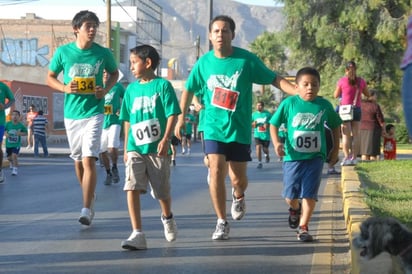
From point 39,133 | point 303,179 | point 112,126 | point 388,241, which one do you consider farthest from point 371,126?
point 388,241

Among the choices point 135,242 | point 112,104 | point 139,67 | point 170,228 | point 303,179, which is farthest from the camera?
point 112,104

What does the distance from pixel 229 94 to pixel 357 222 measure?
69.3 inches

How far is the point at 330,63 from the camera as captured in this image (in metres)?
40.8

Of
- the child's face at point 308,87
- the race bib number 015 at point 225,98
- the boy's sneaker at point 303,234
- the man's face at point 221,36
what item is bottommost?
the boy's sneaker at point 303,234

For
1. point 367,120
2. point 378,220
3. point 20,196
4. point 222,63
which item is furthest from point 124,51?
point 378,220

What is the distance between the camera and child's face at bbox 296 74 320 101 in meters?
8.55

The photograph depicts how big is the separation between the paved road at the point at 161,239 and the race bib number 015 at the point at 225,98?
53.0 inches

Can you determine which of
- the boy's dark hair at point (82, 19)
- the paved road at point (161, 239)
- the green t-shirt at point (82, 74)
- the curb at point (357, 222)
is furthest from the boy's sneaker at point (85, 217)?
the curb at point (357, 222)

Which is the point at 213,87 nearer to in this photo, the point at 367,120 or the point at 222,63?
the point at 222,63

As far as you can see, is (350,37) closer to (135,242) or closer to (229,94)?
(229,94)

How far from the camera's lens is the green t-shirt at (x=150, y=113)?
26.6ft

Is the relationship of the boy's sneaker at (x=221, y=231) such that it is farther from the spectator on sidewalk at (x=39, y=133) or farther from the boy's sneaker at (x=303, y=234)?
the spectator on sidewalk at (x=39, y=133)

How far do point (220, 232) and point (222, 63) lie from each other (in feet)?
5.53

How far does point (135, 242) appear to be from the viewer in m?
7.94
